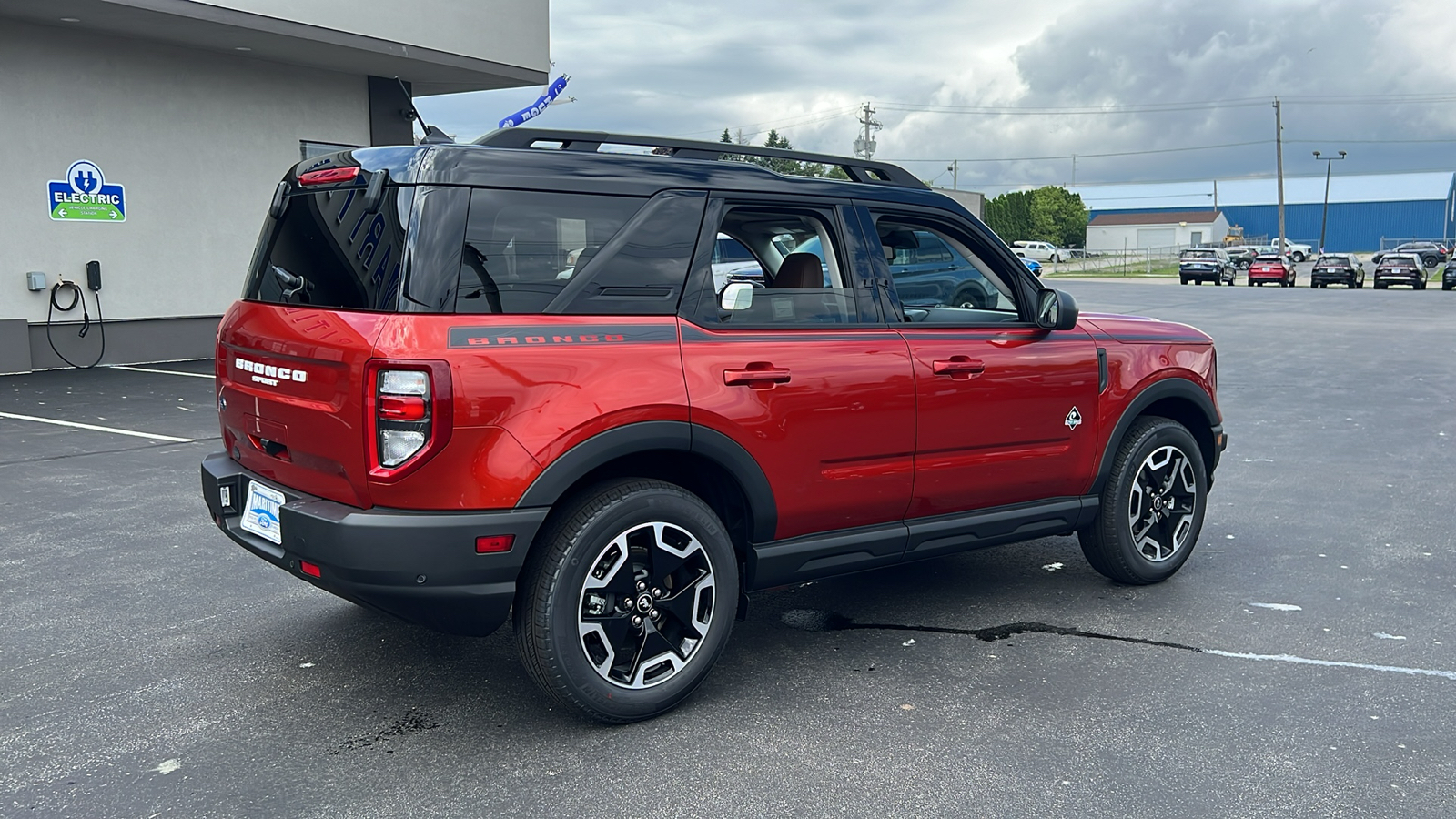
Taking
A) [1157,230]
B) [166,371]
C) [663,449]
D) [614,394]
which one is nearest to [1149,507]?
[663,449]

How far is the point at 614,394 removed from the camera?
3729mm

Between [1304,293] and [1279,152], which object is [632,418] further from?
[1279,152]

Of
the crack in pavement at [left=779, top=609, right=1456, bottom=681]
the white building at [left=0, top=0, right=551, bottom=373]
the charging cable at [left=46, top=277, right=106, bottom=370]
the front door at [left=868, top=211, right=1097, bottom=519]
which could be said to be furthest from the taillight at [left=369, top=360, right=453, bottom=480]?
the charging cable at [left=46, top=277, right=106, bottom=370]

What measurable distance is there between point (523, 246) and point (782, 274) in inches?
51.3

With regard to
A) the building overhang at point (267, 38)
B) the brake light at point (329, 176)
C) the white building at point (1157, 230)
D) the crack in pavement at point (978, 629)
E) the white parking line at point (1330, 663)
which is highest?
the white building at point (1157, 230)

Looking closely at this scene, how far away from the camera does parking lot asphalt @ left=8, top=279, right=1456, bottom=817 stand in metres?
3.40

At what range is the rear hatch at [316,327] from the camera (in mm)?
3533

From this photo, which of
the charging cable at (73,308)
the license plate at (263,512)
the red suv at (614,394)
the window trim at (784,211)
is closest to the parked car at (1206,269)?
the charging cable at (73,308)

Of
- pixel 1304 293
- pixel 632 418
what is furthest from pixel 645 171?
pixel 1304 293

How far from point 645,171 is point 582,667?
170 cm

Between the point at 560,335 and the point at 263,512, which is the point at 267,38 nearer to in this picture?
the point at 263,512

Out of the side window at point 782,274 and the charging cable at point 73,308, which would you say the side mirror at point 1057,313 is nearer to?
the side window at point 782,274

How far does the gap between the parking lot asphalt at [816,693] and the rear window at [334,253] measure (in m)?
1.42

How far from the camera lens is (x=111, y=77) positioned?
13789 mm
